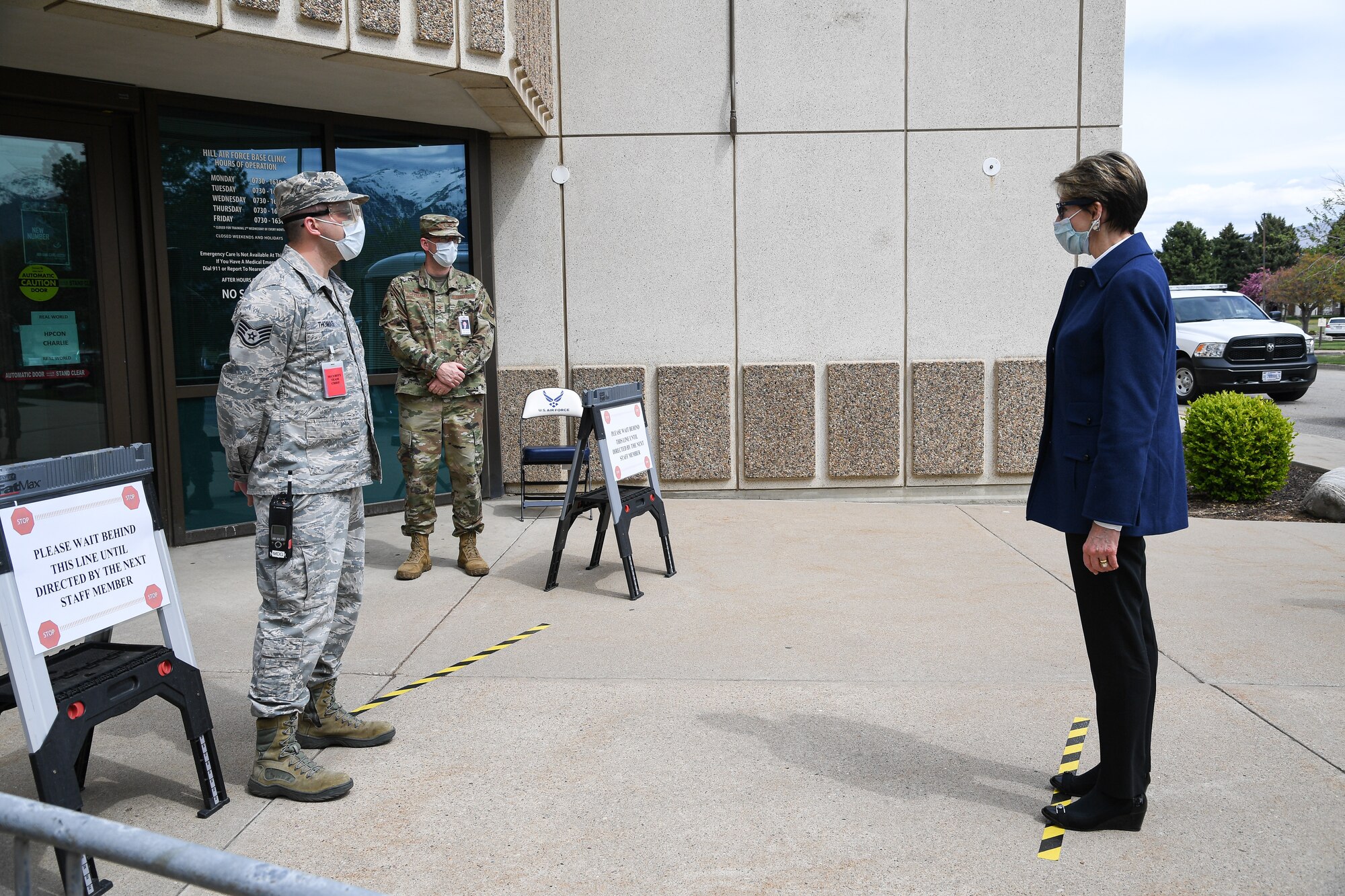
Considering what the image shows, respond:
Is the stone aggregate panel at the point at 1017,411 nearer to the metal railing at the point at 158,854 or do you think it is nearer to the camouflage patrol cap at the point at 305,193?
the camouflage patrol cap at the point at 305,193

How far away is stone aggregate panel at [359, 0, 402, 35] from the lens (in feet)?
19.1

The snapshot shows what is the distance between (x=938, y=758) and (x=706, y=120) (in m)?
6.21

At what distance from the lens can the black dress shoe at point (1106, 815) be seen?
Answer: 3.09 meters

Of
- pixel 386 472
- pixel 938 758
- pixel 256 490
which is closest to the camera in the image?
pixel 256 490

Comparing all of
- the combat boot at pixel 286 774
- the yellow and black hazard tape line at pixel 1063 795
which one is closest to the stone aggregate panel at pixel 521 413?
the combat boot at pixel 286 774

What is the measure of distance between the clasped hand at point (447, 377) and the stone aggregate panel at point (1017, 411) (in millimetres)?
4672

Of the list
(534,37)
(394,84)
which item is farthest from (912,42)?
(394,84)

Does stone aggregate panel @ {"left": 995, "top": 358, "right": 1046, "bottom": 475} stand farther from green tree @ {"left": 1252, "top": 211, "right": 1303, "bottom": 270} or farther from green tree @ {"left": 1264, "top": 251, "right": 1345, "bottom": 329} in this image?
green tree @ {"left": 1252, "top": 211, "right": 1303, "bottom": 270}

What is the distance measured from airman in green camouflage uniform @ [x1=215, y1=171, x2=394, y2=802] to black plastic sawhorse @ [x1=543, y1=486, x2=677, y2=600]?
2.34 metres

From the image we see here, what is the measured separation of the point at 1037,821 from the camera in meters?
3.18

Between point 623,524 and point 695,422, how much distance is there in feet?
9.67

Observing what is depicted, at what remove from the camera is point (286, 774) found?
132 inches

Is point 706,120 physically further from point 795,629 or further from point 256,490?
point 256,490

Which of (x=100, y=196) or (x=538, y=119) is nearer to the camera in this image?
(x=100, y=196)
